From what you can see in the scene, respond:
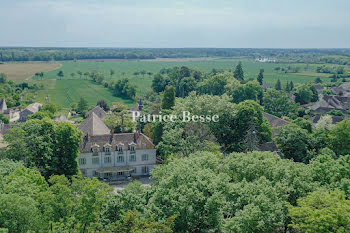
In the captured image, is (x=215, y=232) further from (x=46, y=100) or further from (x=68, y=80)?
(x=68, y=80)

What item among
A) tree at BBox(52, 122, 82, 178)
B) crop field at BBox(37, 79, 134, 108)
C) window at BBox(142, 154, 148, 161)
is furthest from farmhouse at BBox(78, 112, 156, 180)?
crop field at BBox(37, 79, 134, 108)

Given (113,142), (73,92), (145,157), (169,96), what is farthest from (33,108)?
(145,157)

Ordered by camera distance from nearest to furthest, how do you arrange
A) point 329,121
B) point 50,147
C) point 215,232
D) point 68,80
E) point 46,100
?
point 215,232
point 50,147
point 329,121
point 46,100
point 68,80

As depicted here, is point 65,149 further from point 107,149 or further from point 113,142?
point 113,142

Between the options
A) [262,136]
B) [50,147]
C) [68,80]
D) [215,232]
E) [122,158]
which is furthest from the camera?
[68,80]

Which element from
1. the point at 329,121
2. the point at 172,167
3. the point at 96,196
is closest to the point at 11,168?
the point at 96,196

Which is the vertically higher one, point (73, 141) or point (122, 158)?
point (73, 141)
